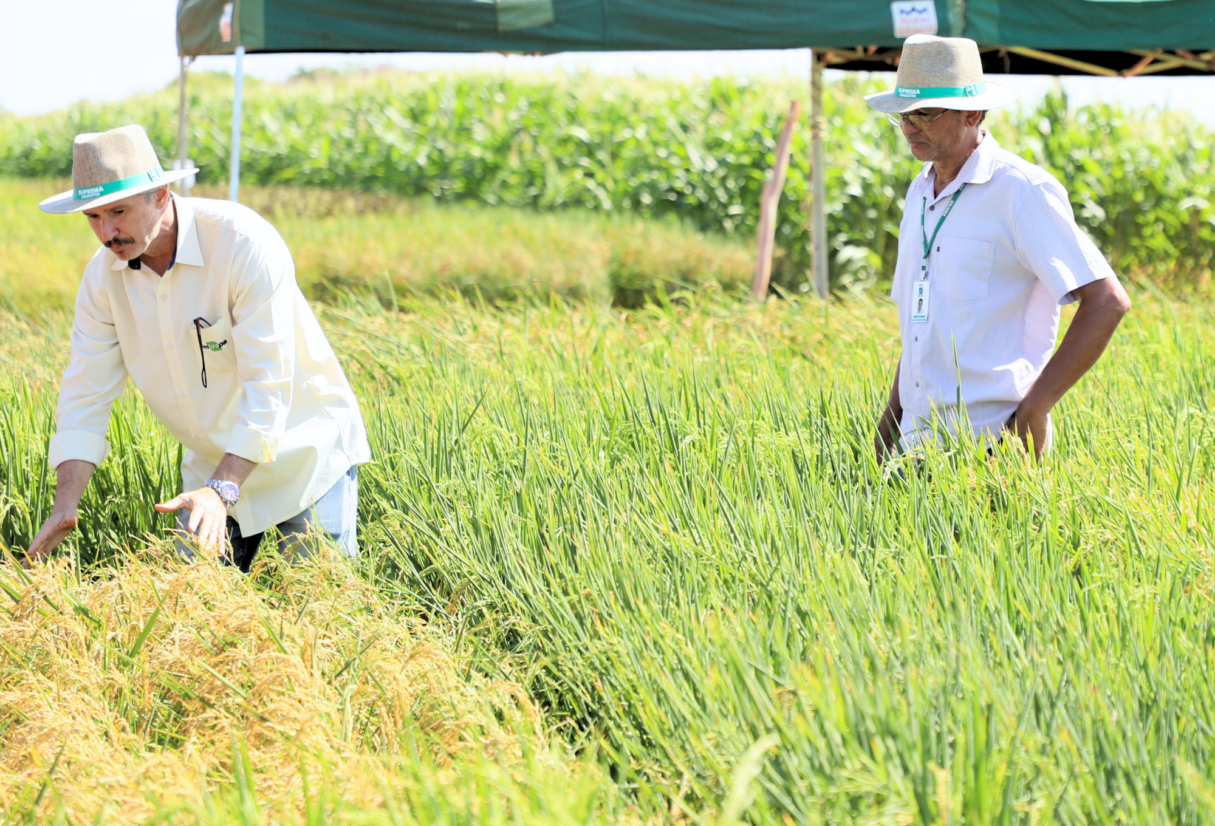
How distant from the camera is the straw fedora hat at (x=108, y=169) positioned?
86.9 inches

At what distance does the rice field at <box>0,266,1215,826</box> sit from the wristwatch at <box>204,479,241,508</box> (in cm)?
19

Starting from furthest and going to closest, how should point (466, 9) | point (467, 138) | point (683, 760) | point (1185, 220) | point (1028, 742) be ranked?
point (467, 138)
point (1185, 220)
point (466, 9)
point (683, 760)
point (1028, 742)

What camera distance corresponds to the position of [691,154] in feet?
39.1

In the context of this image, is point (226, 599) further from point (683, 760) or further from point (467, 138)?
point (467, 138)

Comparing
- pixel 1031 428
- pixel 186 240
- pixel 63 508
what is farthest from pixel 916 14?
pixel 63 508

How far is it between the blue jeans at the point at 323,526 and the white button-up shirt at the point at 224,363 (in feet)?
0.13

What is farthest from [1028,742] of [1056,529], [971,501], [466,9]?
[466,9]

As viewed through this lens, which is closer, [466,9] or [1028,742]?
[1028,742]

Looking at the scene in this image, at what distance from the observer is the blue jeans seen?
2.52 metres

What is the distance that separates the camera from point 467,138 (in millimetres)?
14383

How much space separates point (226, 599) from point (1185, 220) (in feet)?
32.0

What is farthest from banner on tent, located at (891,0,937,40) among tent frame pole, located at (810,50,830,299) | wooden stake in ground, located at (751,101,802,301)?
wooden stake in ground, located at (751,101,802,301)

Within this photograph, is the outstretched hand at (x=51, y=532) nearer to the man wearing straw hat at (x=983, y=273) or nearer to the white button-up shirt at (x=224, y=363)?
the white button-up shirt at (x=224, y=363)

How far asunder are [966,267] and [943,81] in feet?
Result: 1.32
